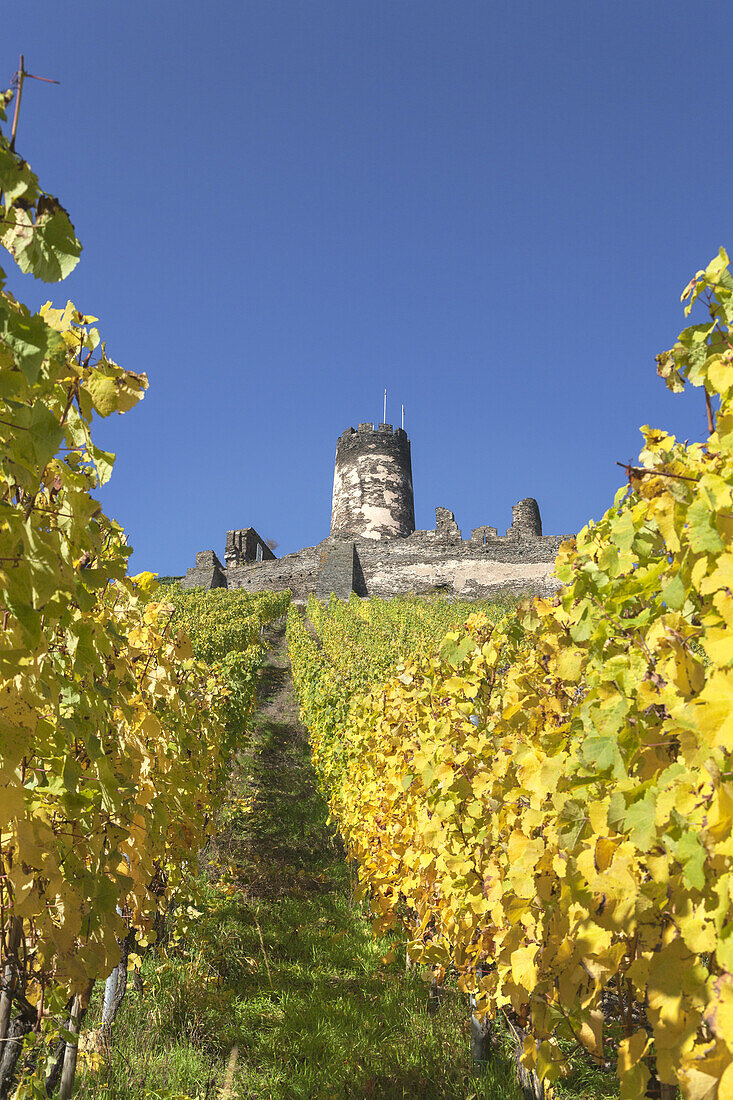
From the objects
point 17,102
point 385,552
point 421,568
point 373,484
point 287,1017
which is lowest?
point 287,1017

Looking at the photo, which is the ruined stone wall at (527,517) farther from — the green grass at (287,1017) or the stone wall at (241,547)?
the green grass at (287,1017)

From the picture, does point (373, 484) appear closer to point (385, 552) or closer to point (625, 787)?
point (385, 552)

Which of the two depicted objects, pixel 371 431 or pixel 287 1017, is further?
pixel 371 431

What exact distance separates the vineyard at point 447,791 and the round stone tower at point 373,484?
2540 centimetres

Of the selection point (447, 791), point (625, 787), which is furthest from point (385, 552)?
point (625, 787)

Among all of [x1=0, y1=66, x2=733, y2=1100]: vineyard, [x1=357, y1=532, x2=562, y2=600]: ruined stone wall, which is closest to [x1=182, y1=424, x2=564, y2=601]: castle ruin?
[x1=357, y1=532, x2=562, y2=600]: ruined stone wall

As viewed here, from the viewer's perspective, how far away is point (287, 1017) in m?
3.30

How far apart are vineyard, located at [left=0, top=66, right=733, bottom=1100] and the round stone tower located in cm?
2540

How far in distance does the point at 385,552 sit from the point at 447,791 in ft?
75.9

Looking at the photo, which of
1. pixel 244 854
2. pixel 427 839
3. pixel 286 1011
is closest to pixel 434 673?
pixel 427 839

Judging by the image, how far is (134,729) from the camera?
219cm

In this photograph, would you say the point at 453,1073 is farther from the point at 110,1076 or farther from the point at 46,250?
the point at 46,250

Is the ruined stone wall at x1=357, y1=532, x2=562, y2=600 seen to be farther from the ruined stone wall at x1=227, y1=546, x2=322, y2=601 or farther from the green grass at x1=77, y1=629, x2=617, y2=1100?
the green grass at x1=77, y1=629, x2=617, y2=1100

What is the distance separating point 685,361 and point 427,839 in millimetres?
1913
